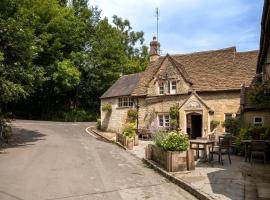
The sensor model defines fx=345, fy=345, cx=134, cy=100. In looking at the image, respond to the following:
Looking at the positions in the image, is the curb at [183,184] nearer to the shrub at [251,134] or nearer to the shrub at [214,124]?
the shrub at [251,134]

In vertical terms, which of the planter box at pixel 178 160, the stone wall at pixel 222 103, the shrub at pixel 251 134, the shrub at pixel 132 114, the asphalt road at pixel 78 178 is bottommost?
the asphalt road at pixel 78 178

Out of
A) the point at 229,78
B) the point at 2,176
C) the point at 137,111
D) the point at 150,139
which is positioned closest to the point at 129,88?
the point at 137,111

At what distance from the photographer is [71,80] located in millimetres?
46500

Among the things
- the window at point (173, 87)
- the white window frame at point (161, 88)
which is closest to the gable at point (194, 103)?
the window at point (173, 87)

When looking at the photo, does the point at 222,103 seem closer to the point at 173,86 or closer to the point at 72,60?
the point at 173,86

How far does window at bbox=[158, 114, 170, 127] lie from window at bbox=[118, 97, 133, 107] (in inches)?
150

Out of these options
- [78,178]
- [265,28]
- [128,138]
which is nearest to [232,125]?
[128,138]

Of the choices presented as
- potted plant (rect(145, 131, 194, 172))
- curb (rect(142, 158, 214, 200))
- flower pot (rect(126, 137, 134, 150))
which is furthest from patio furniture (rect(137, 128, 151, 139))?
potted plant (rect(145, 131, 194, 172))

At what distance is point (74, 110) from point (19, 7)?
27.6 metres

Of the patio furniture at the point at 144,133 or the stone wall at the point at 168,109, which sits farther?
the patio furniture at the point at 144,133

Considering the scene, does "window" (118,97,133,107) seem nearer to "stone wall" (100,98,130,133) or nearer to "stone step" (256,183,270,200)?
"stone wall" (100,98,130,133)

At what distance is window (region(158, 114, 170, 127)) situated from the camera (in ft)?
100

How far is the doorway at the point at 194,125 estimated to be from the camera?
2908 cm

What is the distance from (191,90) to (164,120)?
373 cm
